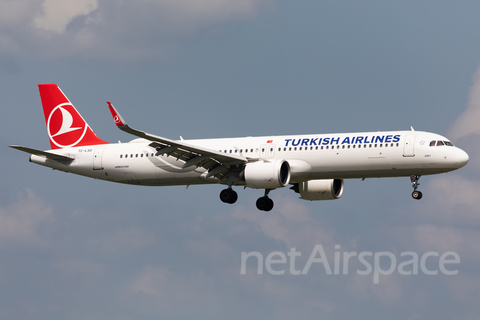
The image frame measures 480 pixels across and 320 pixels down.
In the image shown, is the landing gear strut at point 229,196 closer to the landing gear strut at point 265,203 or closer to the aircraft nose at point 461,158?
the landing gear strut at point 265,203

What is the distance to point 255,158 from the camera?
4897 cm

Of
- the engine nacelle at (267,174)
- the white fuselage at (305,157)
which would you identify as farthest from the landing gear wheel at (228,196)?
the engine nacelle at (267,174)

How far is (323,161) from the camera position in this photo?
4731cm

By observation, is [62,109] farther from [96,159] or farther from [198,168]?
[198,168]

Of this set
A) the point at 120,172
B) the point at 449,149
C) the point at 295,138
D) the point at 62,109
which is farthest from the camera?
the point at 62,109

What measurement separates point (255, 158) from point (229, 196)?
328cm

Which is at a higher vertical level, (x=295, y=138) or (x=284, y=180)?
(x=295, y=138)

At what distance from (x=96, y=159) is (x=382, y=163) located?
20242mm

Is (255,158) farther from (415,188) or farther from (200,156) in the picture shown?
(415,188)

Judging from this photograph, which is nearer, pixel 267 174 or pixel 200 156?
pixel 267 174

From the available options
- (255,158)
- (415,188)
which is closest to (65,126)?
(255,158)

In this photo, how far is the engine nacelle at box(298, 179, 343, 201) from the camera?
52.6 meters

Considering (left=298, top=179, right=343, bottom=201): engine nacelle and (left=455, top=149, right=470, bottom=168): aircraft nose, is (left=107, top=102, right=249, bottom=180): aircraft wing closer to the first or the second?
(left=298, top=179, right=343, bottom=201): engine nacelle

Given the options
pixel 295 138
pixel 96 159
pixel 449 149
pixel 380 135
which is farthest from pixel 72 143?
pixel 449 149
